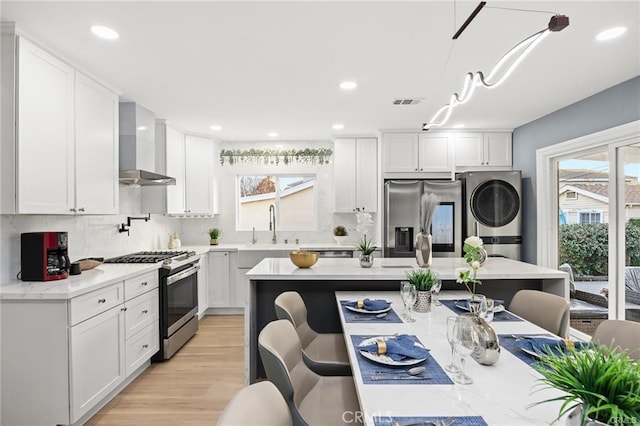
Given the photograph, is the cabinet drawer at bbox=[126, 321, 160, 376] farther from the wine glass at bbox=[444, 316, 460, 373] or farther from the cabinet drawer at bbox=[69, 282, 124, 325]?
the wine glass at bbox=[444, 316, 460, 373]

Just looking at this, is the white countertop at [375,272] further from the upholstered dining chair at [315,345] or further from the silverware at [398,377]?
the silverware at [398,377]

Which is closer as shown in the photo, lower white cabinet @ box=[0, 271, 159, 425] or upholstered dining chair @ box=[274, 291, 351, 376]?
upholstered dining chair @ box=[274, 291, 351, 376]

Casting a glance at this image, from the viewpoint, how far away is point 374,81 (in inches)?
119

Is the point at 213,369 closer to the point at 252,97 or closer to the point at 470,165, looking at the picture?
the point at 252,97

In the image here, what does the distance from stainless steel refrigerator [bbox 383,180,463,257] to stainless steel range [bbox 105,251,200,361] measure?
2.42 meters

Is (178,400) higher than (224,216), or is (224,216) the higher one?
(224,216)

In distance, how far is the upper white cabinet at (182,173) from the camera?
14.1ft

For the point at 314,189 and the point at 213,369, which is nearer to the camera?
the point at 213,369

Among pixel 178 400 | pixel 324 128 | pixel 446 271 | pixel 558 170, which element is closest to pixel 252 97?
pixel 324 128

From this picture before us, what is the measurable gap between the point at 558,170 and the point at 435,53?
2595 mm

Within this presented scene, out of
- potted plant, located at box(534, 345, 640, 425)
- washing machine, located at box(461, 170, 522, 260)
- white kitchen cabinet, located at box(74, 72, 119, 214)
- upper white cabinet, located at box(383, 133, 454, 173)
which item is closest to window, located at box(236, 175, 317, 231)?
upper white cabinet, located at box(383, 133, 454, 173)

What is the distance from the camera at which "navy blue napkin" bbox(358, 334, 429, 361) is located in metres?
1.35

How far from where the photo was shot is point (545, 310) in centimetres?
207

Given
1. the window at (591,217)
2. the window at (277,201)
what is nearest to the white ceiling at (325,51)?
the window at (591,217)
